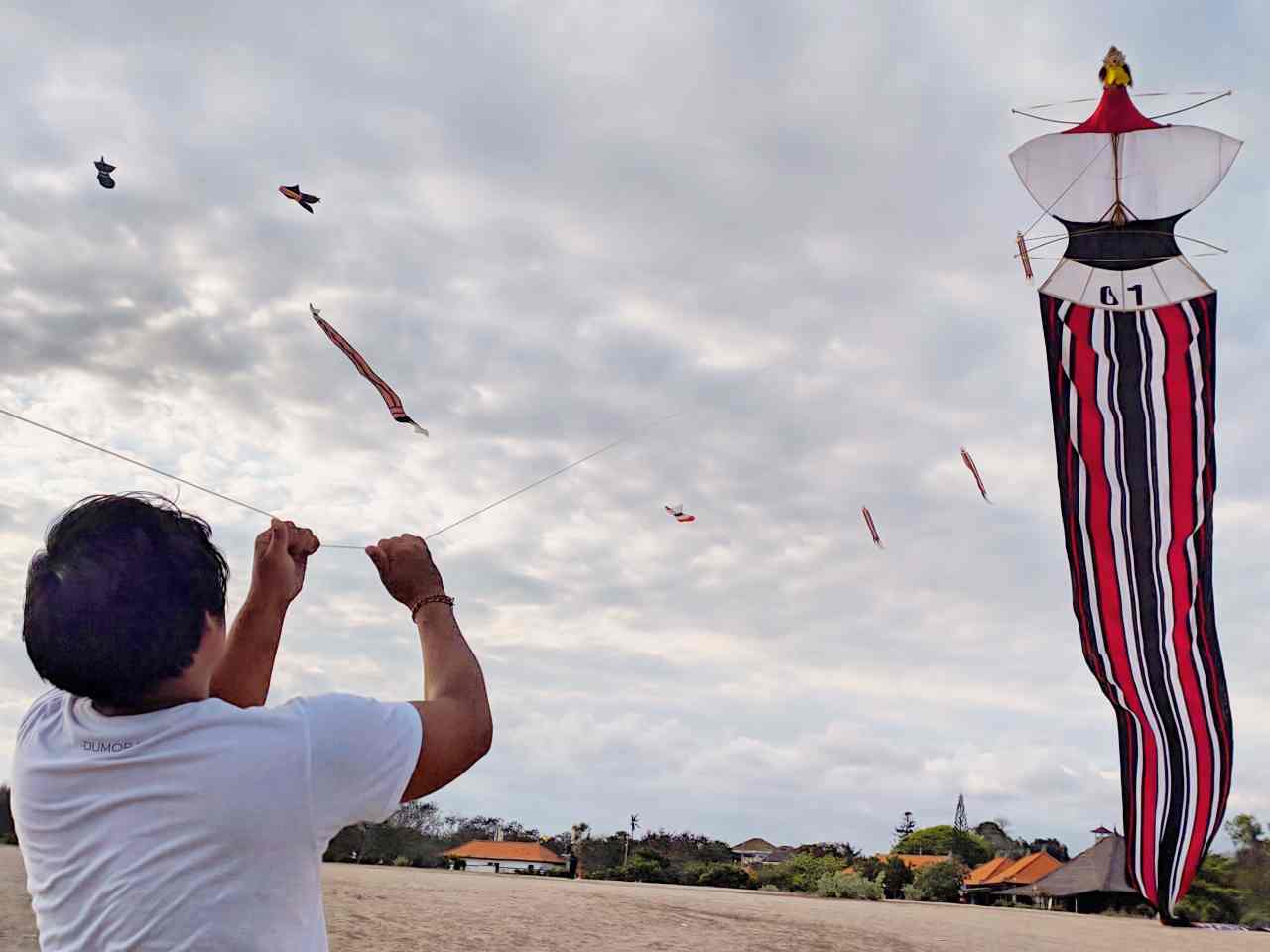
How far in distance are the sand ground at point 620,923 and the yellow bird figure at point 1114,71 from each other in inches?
441

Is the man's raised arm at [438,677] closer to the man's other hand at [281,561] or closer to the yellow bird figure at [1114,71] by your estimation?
the man's other hand at [281,561]

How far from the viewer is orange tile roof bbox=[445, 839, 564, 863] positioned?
172ft

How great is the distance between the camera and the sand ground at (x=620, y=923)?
14.2 meters

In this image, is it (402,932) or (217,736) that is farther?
(402,932)

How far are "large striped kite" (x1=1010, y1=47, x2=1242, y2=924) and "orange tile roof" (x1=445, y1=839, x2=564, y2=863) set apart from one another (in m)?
46.1

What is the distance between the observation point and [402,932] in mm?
14281

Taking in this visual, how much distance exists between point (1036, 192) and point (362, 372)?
16.1 feet

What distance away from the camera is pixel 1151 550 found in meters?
7.07

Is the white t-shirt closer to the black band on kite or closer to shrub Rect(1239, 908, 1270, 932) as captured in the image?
the black band on kite

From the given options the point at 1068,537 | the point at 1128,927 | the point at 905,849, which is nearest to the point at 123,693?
the point at 1068,537

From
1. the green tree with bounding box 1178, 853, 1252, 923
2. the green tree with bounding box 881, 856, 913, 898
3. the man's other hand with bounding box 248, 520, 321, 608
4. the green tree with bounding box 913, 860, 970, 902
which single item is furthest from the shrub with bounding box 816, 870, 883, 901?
the man's other hand with bounding box 248, 520, 321, 608

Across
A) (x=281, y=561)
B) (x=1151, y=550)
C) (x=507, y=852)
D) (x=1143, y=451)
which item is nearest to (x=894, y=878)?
(x=507, y=852)

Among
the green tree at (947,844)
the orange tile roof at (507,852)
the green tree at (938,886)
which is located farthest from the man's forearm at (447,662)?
the green tree at (947,844)

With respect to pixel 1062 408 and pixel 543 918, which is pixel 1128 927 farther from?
pixel 1062 408
